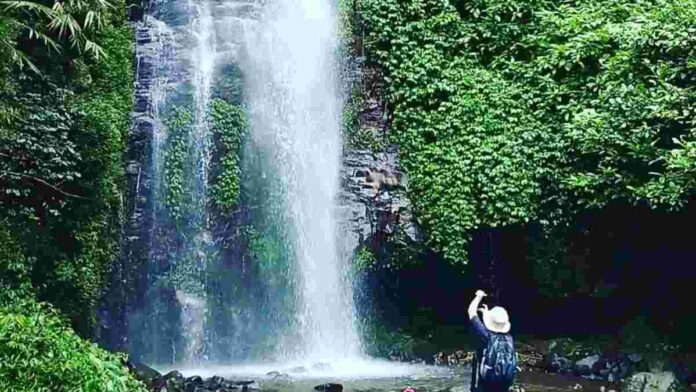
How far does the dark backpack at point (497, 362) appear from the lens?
5387mm

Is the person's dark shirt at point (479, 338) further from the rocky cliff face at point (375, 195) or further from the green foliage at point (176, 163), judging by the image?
the green foliage at point (176, 163)

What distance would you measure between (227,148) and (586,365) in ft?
21.0

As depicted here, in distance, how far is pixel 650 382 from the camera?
33.6 ft

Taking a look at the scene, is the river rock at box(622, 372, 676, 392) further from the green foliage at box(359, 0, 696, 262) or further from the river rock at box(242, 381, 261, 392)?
the river rock at box(242, 381, 261, 392)

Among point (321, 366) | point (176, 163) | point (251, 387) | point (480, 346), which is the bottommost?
point (251, 387)

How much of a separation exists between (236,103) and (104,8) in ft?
8.19

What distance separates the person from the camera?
17.7 feet

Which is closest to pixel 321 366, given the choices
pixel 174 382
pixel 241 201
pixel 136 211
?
pixel 174 382

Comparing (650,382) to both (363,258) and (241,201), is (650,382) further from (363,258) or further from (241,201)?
(241,201)

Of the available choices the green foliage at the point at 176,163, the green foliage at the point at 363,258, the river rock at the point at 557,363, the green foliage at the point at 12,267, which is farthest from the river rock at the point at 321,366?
the green foliage at the point at 12,267

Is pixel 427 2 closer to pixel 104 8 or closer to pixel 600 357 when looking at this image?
pixel 104 8

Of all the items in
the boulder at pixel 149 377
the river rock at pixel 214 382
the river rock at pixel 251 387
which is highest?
the boulder at pixel 149 377

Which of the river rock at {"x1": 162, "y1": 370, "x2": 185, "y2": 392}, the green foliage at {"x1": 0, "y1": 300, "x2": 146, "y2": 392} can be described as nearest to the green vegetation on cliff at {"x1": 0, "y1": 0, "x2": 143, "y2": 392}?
the river rock at {"x1": 162, "y1": 370, "x2": 185, "y2": 392}

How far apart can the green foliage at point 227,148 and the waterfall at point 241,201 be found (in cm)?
10
